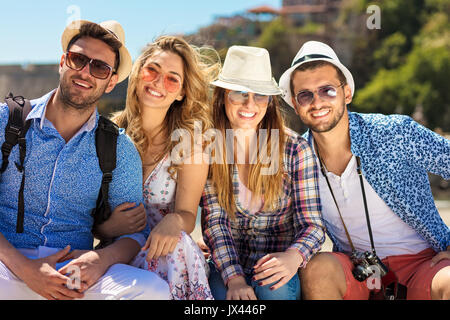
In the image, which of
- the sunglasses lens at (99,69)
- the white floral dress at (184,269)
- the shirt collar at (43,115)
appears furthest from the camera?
the sunglasses lens at (99,69)

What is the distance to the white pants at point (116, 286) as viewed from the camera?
194cm

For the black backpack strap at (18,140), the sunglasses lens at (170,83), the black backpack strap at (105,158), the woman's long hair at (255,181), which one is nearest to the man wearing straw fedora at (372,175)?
the woman's long hair at (255,181)

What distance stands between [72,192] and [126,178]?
27 cm

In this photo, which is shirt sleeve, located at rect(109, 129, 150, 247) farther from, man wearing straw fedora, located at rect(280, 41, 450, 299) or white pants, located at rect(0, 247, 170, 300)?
man wearing straw fedora, located at rect(280, 41, 450, 299)

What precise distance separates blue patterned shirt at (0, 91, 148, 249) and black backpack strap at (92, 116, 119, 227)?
1.1 inches

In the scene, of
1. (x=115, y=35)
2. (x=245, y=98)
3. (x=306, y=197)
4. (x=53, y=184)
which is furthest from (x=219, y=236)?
(x=115, y=35)

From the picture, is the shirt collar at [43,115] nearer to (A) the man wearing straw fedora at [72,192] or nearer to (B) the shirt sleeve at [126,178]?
(A) the man wearing straw fedora at [72,192]

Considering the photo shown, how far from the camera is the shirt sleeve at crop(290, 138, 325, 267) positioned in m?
2.35

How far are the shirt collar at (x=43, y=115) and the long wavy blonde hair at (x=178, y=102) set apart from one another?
1.17ft

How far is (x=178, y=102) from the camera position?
283 cm

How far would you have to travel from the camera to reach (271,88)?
2.55 meters
